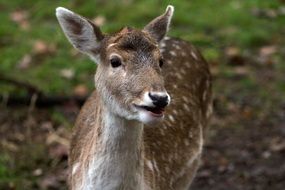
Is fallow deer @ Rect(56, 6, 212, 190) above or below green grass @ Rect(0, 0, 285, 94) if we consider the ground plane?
above

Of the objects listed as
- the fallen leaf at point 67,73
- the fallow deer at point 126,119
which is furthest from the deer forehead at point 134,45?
the fallen leaf at point 67,73

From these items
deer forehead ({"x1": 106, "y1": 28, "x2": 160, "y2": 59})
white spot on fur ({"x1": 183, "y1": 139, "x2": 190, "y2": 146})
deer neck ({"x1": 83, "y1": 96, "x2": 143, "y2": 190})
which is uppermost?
deer forehead ({"x1": 106, "y1": 28, "x2": 160, "y2": 59})

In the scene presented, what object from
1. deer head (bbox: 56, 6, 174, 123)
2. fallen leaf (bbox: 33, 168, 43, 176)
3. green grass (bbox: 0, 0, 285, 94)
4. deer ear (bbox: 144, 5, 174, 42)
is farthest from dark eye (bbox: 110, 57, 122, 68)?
green grass (bbox: 0, 0, 285, 94)

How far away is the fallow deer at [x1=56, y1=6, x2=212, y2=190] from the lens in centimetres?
434

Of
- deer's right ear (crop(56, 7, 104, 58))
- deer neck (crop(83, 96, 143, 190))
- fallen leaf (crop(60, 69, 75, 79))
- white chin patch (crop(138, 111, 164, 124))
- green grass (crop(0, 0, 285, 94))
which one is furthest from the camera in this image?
green grass (crop(0, 0, 285, 94))

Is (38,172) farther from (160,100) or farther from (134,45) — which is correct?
(160,100)

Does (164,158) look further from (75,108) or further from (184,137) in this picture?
(75,108)

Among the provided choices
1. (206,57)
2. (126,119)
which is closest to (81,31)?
(126,119)

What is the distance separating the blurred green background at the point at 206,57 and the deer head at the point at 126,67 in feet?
6.87

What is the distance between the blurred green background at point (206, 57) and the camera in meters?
6.91

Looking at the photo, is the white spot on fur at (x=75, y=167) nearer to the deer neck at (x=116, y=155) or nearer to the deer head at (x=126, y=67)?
the deer neck at (x=116, y=155)

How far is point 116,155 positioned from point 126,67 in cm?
51

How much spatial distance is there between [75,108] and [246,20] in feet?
8.66

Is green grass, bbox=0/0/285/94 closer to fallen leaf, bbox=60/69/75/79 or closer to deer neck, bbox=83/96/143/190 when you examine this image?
fallen leaf, bbox=60/69/75/79
